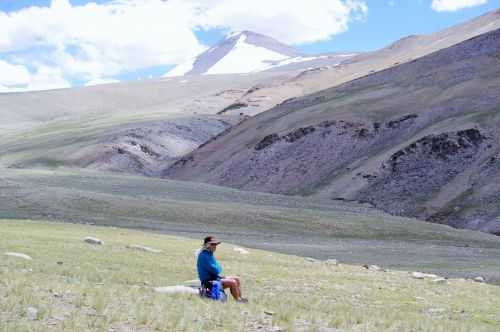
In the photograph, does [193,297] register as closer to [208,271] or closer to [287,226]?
[208,271]

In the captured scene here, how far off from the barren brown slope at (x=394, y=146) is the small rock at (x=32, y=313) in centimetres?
5064

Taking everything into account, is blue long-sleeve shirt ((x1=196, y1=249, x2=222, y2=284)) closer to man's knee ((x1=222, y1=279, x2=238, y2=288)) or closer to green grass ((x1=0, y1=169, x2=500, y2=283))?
man's knee ((x1=222, y1=279, x2=238, y2=288))

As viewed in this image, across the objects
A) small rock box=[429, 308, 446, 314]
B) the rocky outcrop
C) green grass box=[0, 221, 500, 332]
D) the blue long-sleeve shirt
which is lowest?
small rock box=[429, 308, 446, 314]

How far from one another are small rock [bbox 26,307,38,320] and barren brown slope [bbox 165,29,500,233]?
50.6m

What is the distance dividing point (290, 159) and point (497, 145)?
90.1 ft

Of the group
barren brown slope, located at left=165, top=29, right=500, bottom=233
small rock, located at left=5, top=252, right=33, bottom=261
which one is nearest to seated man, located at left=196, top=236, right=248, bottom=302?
small rock, located at left=5, top=252, right=33, bottom=261

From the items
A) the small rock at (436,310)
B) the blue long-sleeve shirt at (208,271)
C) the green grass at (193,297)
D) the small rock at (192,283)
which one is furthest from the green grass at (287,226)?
the blue long-sleeve shirt at (208,271)

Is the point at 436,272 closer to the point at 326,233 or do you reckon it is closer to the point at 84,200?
the point at 326,233

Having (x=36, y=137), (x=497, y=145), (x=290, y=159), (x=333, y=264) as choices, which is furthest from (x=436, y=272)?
(x=36, y=137)

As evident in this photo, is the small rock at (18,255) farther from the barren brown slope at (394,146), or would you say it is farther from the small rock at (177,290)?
the barren brown slope at (394,146)

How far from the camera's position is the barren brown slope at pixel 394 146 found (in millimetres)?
70512

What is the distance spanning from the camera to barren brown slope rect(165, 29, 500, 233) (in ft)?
231

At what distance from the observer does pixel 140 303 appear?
1441 cm

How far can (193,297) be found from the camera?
664 inches
